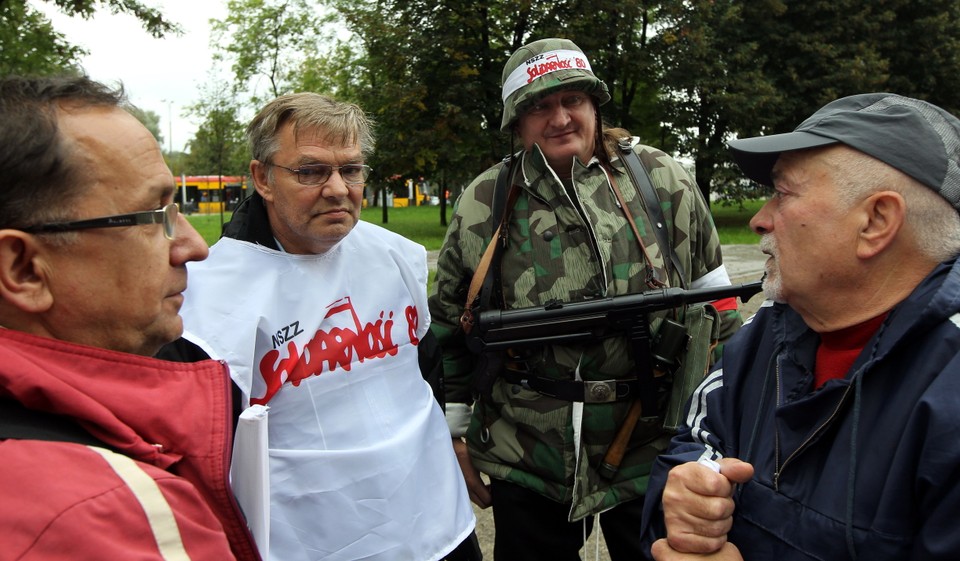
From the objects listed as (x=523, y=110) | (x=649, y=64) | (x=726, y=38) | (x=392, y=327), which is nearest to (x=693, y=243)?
(x=523, y=110)

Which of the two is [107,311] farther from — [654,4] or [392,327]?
[654,4]

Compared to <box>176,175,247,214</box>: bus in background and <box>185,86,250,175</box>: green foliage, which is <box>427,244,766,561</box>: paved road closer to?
<box>185,86,250,175</box>: green foliage

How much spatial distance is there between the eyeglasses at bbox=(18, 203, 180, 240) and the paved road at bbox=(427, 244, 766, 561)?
1.91 m

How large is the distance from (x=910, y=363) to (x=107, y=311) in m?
1.53

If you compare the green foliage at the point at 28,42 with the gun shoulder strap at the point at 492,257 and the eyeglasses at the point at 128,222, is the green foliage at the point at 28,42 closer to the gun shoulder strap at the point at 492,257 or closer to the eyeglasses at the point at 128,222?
the gun shoulder strap at the point at 492,257

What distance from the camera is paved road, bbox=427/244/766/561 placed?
3.58 meters

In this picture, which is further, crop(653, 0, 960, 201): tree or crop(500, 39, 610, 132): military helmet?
crop(653, 0, 960, 201): tree

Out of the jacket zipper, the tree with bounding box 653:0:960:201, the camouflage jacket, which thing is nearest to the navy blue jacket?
the jacket zipper

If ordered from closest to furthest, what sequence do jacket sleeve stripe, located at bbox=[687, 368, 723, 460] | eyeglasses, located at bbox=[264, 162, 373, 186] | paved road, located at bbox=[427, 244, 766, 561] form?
jacket sleeve stripe, located at bbox=[687, 368, 723, 460] → eyeglasses, located at bbox=[264, 162, 373, 186] → paved road, located at bbox=[427, 244, 766, 561]

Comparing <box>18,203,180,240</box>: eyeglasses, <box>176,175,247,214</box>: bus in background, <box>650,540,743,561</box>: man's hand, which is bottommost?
<box>176,175,247,214</box>: bus in background

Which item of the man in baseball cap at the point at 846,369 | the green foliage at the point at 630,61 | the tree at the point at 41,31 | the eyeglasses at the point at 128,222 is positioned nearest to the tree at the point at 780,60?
the green foliage at the point at 630,61

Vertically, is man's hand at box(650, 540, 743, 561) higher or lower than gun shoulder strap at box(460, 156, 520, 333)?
lower

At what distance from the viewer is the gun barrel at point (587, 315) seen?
8.12 ft

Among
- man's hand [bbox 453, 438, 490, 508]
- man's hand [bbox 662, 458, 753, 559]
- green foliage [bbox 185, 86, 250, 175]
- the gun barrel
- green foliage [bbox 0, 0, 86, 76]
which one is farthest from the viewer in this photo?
green foliage [bbox 185, 86, 250, 175]
